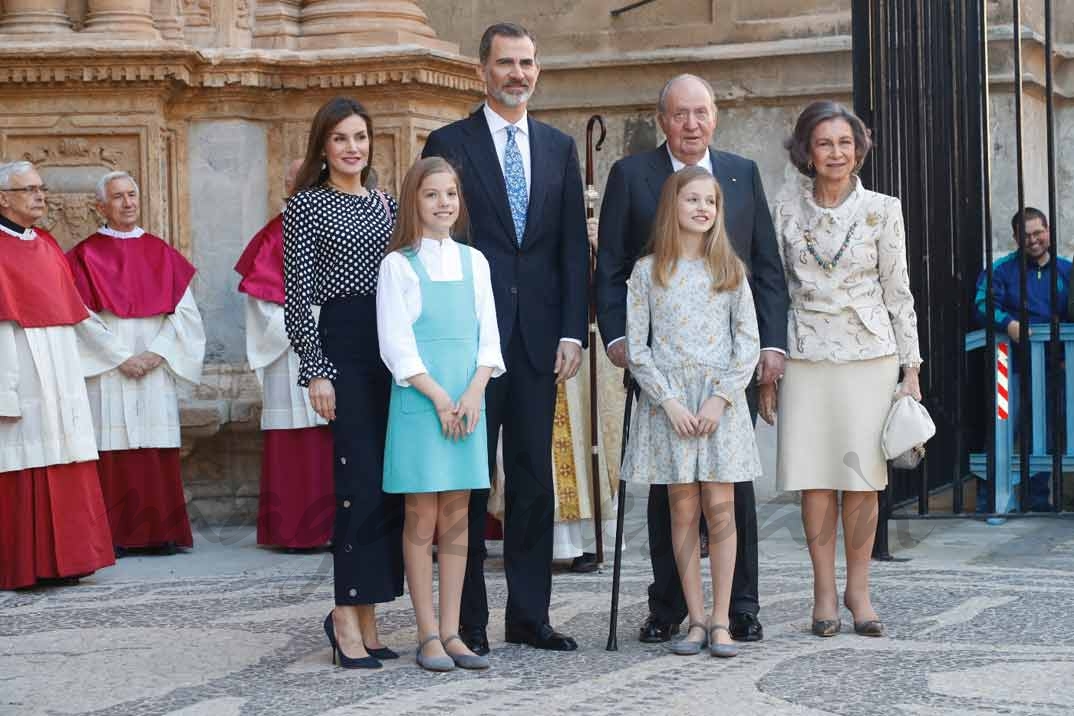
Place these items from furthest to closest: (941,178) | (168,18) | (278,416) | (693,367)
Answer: (168,18) → (278,416) → (941,178) → (693,367)

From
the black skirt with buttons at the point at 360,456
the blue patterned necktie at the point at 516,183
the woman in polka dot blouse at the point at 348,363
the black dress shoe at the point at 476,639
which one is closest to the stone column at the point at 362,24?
the blue patterned necktie at the point at 516,183

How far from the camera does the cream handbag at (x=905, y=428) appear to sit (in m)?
5.52

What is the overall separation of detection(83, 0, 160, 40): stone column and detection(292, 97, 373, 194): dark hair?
368 cm

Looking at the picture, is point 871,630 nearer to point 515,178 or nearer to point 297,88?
point 515,178

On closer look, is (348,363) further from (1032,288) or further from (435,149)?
(1032,288)

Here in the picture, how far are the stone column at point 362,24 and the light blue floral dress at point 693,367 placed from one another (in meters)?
4.00

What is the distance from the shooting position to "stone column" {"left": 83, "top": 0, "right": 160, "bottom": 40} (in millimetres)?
8789

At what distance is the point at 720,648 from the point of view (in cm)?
521

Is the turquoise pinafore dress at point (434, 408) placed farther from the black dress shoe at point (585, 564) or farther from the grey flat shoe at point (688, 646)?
the black dress shoe at point (585, 564)

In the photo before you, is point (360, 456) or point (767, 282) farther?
point (767, 282)

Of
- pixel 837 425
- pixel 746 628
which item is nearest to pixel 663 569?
pixel 746 628

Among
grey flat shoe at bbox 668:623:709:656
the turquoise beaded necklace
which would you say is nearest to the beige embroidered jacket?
the turquoise beaded necklace

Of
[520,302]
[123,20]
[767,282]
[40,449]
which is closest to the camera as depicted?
[520,302]

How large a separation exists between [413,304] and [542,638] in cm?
111
